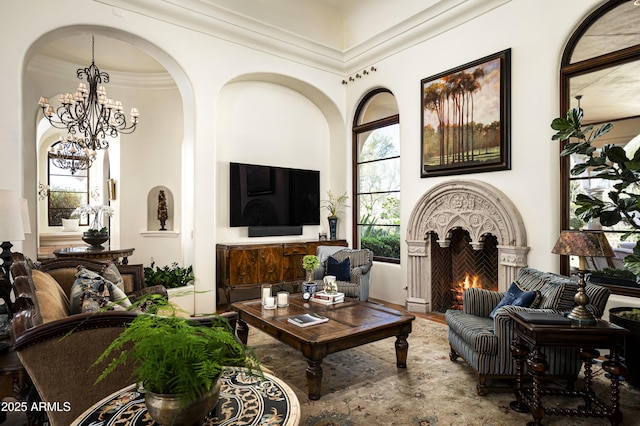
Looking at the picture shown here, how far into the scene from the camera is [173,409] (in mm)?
1114

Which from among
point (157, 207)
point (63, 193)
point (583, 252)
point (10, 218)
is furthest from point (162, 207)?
point (583, 252)

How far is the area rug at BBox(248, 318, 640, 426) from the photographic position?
248 centimetres

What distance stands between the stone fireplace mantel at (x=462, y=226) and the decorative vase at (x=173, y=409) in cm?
410

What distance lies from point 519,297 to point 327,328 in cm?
157

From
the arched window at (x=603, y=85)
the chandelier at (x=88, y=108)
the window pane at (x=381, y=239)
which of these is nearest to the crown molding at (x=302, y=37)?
the arched window at (x=603, y=85)

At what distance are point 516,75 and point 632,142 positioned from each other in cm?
147

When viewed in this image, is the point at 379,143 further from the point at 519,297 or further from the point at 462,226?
A: the point at 519,297

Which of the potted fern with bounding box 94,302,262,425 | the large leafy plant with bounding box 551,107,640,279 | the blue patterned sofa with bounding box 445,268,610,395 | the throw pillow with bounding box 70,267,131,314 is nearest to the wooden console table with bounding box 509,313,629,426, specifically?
the blue patterned sofa with bounding box 445,268,610,395

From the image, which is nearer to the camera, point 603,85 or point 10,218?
point 10,218

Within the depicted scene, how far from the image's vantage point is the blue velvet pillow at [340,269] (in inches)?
195

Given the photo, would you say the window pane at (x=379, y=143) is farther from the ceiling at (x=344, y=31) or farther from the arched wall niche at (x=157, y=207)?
the arched wall niche at (x=157, y=207)

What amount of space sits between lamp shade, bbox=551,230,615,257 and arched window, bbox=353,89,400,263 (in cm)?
338

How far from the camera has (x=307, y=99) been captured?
691cm

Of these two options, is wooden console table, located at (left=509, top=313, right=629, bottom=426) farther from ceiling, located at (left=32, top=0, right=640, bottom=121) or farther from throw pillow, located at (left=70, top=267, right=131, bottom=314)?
throw pillow, located at (left=70, top=267, right=131, bottom=314)
